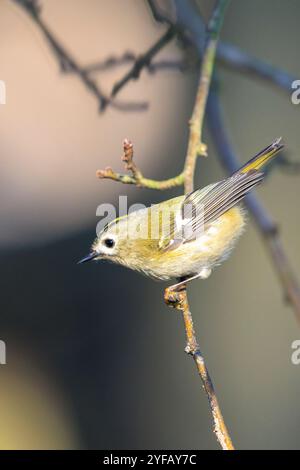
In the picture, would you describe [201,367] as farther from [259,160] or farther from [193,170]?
[259,160]

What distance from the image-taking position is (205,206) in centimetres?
262

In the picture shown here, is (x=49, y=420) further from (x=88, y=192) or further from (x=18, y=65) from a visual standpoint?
(x=18, y=65)

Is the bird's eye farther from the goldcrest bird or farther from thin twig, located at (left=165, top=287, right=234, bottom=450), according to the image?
A: thin twig, located at (left=165, top=287, right=234, bottom=450)

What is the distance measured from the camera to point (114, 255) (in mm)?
2658

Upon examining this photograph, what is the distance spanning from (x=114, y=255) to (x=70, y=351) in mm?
1857

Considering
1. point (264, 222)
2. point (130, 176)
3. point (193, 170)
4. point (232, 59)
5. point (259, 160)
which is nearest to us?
point (130, 176)

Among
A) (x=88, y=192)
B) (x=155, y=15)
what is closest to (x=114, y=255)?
(x=155, y=15)

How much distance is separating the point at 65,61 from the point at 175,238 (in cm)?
86

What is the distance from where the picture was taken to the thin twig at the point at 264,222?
8.21 ft

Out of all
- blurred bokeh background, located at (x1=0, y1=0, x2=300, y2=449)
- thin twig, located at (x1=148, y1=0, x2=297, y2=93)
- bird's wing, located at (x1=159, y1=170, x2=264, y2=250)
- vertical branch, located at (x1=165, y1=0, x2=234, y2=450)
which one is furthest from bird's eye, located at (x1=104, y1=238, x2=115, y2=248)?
blurred bokeh background, located at (x1=0, y1=0, x2=300, y2=449)

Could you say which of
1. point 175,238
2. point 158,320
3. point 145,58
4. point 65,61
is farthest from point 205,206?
point 158,320

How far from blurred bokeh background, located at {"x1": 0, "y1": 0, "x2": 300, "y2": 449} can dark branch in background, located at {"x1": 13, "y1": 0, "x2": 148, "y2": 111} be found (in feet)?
4.13

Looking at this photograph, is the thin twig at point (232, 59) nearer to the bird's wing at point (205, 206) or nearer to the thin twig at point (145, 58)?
the thin twig at point (145, 58)
